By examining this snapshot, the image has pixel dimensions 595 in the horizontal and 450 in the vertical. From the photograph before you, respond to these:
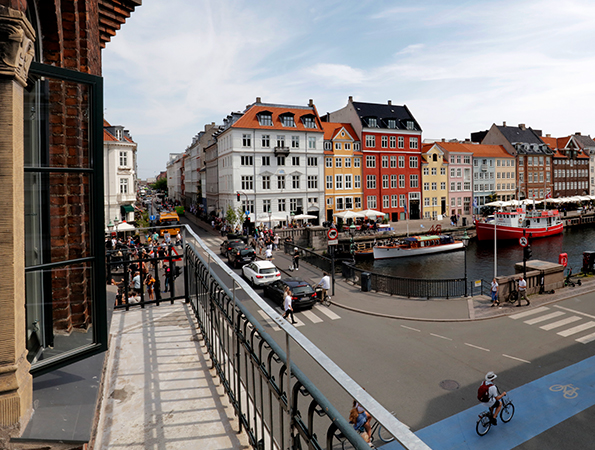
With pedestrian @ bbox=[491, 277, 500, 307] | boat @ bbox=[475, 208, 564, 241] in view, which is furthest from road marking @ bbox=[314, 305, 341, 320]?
boat @ bbox=[475, 208, 564, 241]

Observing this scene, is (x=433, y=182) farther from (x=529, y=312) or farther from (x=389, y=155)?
(x=529, y=312)

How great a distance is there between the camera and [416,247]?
3962 centimetres

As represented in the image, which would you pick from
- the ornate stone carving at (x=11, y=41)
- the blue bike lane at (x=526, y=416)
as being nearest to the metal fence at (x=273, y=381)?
the ornate stone carving at (x=11, y=41)

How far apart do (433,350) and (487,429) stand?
16.1 ft

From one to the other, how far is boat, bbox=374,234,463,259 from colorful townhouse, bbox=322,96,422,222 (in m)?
17.7

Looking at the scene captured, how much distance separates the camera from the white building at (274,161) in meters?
50.2

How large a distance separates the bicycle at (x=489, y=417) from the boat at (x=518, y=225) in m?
43.4

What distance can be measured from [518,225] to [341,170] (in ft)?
78.8

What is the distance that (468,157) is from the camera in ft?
232

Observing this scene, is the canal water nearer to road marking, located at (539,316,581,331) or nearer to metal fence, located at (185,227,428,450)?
road marking, located at (539,316,581,331)

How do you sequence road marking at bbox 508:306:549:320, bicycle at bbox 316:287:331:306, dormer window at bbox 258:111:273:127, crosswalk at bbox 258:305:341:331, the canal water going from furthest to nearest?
dormer window at bbox 258:111:273:127 < the canal water < bicycle at bbox 316:287:331:306 < crosswalk at bbox 258:305:341:331 < road marking at bbox 508:306:549:320

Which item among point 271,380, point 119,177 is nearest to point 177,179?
point 119,177

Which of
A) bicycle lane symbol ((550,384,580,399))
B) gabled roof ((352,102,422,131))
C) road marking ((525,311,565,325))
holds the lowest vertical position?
bicycle lane symbol ((550,384,580,399))

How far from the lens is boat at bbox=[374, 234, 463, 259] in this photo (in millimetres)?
38562
